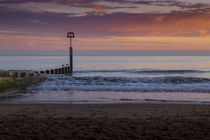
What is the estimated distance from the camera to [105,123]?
6496 mm

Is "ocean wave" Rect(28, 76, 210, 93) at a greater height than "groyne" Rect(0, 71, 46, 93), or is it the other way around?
"groyne" Rect(0, 71, 46, 93)

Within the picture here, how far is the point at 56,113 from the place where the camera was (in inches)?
317

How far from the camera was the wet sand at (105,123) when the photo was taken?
17.7ft

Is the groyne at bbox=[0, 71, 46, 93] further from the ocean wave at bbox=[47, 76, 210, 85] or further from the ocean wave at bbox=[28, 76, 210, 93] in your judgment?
the ocean wave at bbox=[47, 76, 210, 85]

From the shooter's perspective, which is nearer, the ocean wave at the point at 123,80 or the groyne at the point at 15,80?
the groyne at the point at 15,80

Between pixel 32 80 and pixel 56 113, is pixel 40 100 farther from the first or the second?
pixel 32 80

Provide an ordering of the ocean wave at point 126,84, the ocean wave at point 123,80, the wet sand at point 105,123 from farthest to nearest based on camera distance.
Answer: the ocean wave at point 123,80 < the ocean wave at point 126,84 < the wet sand at point 105,123

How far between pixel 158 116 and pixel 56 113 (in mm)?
3081

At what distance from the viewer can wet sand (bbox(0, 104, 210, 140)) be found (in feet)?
17.7

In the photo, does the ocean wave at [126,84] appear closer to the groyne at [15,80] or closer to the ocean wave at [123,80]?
the ocean wave at [123,80]

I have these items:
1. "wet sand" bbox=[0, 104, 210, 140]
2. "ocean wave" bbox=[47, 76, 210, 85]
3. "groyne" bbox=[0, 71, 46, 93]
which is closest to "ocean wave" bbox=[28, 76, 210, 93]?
"ocean wave" bbox=[47, 76, 210, 85]

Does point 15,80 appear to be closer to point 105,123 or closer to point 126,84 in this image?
point 126,84

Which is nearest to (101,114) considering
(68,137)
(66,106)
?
(66,106)

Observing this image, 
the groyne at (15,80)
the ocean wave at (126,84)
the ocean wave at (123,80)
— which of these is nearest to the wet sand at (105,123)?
the groyne at (15,80)
